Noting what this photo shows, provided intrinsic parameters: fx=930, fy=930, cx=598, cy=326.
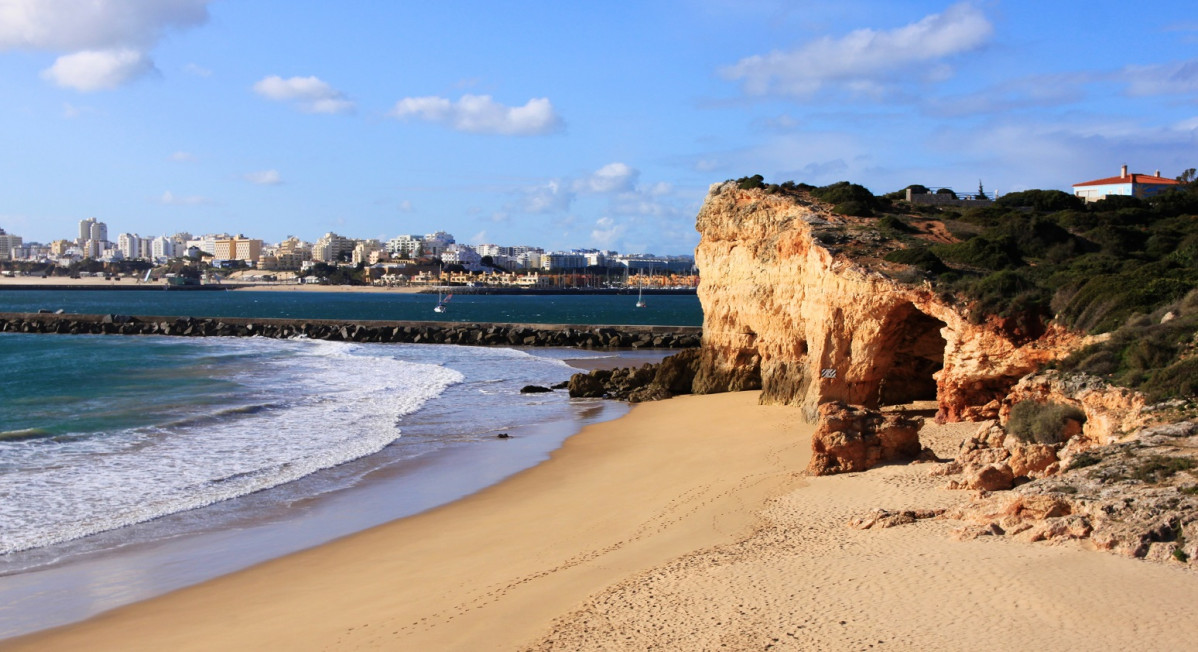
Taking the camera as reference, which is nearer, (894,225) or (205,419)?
(894,225)

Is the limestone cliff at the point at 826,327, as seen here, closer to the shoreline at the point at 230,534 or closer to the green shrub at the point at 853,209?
the green shrub at the point at 853,209

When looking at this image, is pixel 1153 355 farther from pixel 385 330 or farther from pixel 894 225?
pixel 385 330

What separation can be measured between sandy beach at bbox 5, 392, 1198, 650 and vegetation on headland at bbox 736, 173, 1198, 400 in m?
3.50

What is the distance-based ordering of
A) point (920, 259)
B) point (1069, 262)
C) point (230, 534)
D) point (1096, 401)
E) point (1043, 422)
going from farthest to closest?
point (1069, 262)
point (920, 259)
point (230, 534)
point (1043, 422)
point (1096, 401)

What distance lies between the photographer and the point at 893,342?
19.2 m

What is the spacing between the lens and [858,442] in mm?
13383

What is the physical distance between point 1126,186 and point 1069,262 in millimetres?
16672

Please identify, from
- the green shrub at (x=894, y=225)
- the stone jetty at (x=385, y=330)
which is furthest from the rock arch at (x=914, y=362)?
the stone jetty at (x=385, y=330)

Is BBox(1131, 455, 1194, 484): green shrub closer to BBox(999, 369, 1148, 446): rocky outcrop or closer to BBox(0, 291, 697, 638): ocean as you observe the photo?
BBox(999, 369, 1148, 446): rocky outcrop

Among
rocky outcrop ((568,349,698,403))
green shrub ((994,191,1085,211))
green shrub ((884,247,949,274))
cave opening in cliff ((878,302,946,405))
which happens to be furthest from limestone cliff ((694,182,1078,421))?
green shrub ((994,191,1085,211))

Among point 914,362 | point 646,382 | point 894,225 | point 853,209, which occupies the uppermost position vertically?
point 853,209

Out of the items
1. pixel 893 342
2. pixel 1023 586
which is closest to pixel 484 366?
pixel 893 342

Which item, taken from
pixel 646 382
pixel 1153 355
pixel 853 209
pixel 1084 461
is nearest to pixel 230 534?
pixel 1084 461

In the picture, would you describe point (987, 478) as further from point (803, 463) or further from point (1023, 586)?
point (803, 463)
